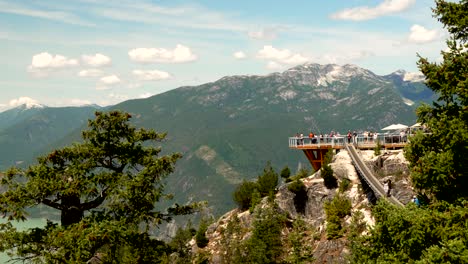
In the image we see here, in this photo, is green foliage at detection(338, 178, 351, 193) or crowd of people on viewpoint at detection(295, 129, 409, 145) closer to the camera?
green foliage at detection(338, 178, 351, 193)

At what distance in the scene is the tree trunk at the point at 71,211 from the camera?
48.9 feet

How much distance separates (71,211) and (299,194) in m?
34.8

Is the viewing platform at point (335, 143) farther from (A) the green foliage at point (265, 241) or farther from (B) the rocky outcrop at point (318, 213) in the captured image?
(A) the green foliage at point (265, 241)

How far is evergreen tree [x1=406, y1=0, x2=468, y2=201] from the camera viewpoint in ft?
39.4

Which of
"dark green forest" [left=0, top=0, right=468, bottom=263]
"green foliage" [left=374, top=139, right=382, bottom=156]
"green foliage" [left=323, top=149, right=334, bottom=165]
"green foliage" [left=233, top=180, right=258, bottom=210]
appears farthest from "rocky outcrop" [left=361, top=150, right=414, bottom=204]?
"dark green forest" [left=0, top=0, right=468, bottom=263]

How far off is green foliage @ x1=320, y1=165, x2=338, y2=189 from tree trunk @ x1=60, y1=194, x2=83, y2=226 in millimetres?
32512

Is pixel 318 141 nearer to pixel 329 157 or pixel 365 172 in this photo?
pixel 329 157

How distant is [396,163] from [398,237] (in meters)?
29.8

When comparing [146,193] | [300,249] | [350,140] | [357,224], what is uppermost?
[146,193]

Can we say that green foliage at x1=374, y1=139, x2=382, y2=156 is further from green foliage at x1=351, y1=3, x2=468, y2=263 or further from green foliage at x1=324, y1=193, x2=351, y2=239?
green foliage at x1=351, y1=3, x2=468, y2=263

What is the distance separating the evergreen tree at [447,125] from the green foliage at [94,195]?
829 cm

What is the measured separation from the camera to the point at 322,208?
44.3 m

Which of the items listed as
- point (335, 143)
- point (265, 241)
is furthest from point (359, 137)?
point (265, 241)

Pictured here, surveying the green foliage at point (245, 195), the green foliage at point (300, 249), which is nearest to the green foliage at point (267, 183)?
the green foliage at point (245, 195)
